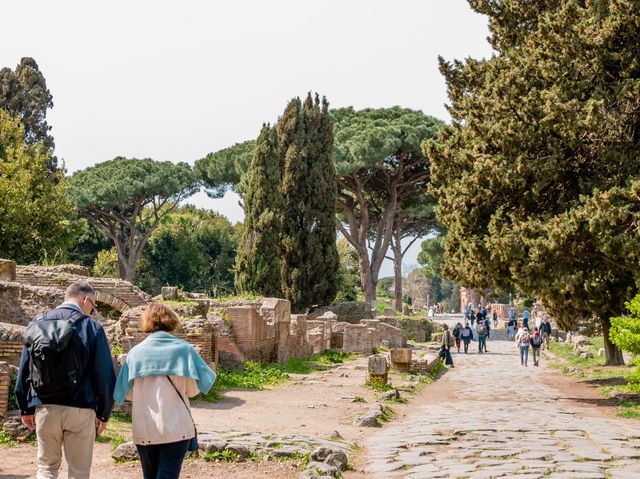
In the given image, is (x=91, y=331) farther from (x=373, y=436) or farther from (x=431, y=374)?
(x=431, y=374)

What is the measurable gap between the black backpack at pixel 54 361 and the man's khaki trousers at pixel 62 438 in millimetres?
106

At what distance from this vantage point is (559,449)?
7098 mm

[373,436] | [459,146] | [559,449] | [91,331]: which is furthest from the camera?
[459,146]

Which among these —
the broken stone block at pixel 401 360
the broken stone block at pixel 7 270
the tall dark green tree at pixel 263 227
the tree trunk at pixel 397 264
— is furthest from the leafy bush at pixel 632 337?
the tree trunk at pixel 397 264

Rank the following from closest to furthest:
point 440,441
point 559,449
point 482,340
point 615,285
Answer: point 559,449, point 440,441, point 615,285, point 482,340

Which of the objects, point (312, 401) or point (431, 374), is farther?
point (431, 374)

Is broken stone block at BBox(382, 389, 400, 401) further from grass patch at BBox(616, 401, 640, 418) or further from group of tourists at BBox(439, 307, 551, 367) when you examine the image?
group of tourists at BBox(439, 307, 551, 367)

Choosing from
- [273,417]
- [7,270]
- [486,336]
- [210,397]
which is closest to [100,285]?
[7,270]

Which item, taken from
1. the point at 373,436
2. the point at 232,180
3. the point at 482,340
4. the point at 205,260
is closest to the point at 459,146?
the point at 373,436

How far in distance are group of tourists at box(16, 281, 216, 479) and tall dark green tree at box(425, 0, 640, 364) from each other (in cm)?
856

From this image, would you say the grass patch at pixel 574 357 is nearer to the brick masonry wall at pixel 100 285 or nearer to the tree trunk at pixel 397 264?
the brick masonry wall at pixel 100 285

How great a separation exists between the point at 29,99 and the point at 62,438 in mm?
32999

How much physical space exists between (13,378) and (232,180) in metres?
30.6

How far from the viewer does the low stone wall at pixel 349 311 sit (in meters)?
29.2
